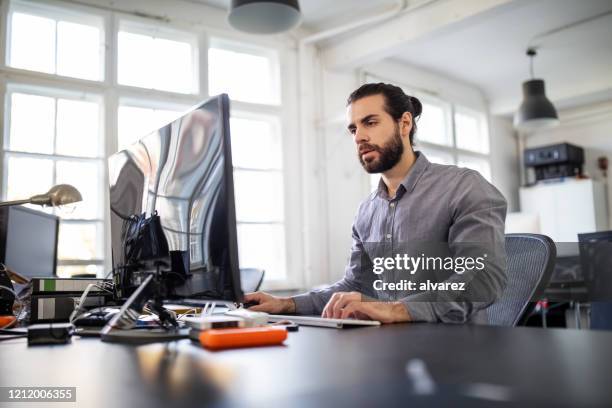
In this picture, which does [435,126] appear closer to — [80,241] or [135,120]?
[135,120]

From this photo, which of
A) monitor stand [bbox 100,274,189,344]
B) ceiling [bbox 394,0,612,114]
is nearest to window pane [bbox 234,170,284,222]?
ceiling [bbox 394,0,612,114]

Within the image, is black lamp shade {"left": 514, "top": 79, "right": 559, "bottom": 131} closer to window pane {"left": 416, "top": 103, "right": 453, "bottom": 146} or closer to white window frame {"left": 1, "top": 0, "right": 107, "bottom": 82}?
window pane {"left": 416, "top": 103, "right": 453, "bottom": 146}

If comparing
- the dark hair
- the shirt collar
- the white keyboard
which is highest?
the dark hair

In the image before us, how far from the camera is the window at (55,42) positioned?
3805 mm

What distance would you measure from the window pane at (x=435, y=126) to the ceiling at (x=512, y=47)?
0.46m

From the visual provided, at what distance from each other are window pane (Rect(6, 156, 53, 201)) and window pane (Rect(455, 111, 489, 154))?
16.2 feet

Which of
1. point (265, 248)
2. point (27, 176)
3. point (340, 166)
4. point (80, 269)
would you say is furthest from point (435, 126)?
point (27, 176)

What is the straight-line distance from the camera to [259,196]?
4891 mm

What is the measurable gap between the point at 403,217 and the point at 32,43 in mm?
3350

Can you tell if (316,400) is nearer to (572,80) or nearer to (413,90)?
(413,90)

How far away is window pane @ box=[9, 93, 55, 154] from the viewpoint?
374 cm

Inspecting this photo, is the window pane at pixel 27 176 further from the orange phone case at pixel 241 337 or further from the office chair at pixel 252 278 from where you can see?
the orange phone case at pixel 241 337

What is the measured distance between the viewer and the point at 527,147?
25.5ft

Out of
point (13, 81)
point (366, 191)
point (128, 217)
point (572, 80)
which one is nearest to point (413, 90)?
point (366, 191)
